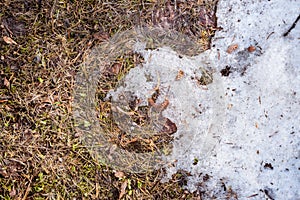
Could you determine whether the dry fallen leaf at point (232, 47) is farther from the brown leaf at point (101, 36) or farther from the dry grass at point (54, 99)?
the brown leaf at point (101, 36)

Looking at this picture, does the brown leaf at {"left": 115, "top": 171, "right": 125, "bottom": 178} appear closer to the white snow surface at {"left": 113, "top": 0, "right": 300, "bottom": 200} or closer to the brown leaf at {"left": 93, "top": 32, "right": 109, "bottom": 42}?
the white snow surface at {"left": 113, "top": 0, "right": 300, "bottom": 200}

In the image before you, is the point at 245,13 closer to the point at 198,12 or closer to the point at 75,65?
the point at 198,12

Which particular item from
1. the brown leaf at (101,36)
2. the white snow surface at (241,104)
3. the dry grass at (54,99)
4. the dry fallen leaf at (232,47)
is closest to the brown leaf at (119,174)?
the dry grass at (54,99)

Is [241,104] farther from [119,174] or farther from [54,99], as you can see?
[54,99]

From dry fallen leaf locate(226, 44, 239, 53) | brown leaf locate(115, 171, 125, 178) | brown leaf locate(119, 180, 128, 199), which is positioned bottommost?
brown leaf locate(119, 180, 128, 199)

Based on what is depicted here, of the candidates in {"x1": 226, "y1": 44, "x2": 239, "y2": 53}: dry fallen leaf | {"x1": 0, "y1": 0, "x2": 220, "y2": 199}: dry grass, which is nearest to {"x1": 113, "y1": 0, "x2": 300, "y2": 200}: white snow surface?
{"x1": 226, "y1": 44, "x2": 239, "y2": 53}: dry fallen leaf

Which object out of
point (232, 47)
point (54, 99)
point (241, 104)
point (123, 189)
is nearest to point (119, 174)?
point (123, 189)

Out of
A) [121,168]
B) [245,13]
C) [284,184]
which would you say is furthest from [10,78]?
[284,184]
